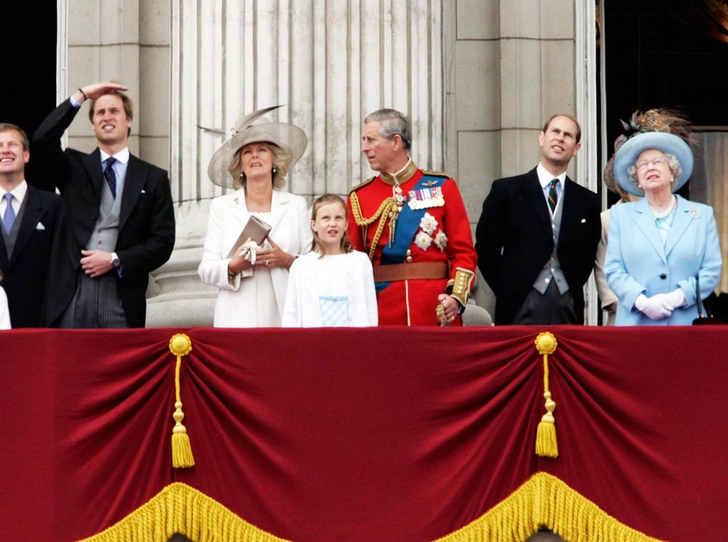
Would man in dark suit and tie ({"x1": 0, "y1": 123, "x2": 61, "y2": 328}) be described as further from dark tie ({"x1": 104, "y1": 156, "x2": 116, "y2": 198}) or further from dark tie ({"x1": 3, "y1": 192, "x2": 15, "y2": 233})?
dark tie ({"x1": 104, "y1": 156, "x2": 116, "y2": 198})

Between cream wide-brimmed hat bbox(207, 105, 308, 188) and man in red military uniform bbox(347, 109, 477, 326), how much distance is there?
467mm

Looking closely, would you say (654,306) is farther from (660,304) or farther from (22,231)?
(22,231)

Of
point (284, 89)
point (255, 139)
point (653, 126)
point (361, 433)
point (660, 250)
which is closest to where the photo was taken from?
point (361, 433)

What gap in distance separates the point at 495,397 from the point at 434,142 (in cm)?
330

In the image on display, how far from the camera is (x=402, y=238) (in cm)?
821

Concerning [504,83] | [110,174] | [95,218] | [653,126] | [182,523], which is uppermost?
[504,83]

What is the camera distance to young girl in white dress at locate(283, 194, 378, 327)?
25.3 ft

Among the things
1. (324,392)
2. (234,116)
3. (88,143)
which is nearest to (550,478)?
(324,392)

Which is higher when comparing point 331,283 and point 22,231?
point 22,231

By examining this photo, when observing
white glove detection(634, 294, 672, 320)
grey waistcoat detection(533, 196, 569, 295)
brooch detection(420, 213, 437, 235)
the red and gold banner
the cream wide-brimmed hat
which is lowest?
the red and gold banner

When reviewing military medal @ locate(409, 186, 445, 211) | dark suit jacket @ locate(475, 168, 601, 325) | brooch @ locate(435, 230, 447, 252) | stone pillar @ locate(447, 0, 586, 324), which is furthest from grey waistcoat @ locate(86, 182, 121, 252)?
stone pillar @ locate(447, 0, 586, 324)

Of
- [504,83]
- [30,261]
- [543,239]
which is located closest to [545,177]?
[543,239]

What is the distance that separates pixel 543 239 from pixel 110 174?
219cm

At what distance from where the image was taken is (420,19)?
404 inches
